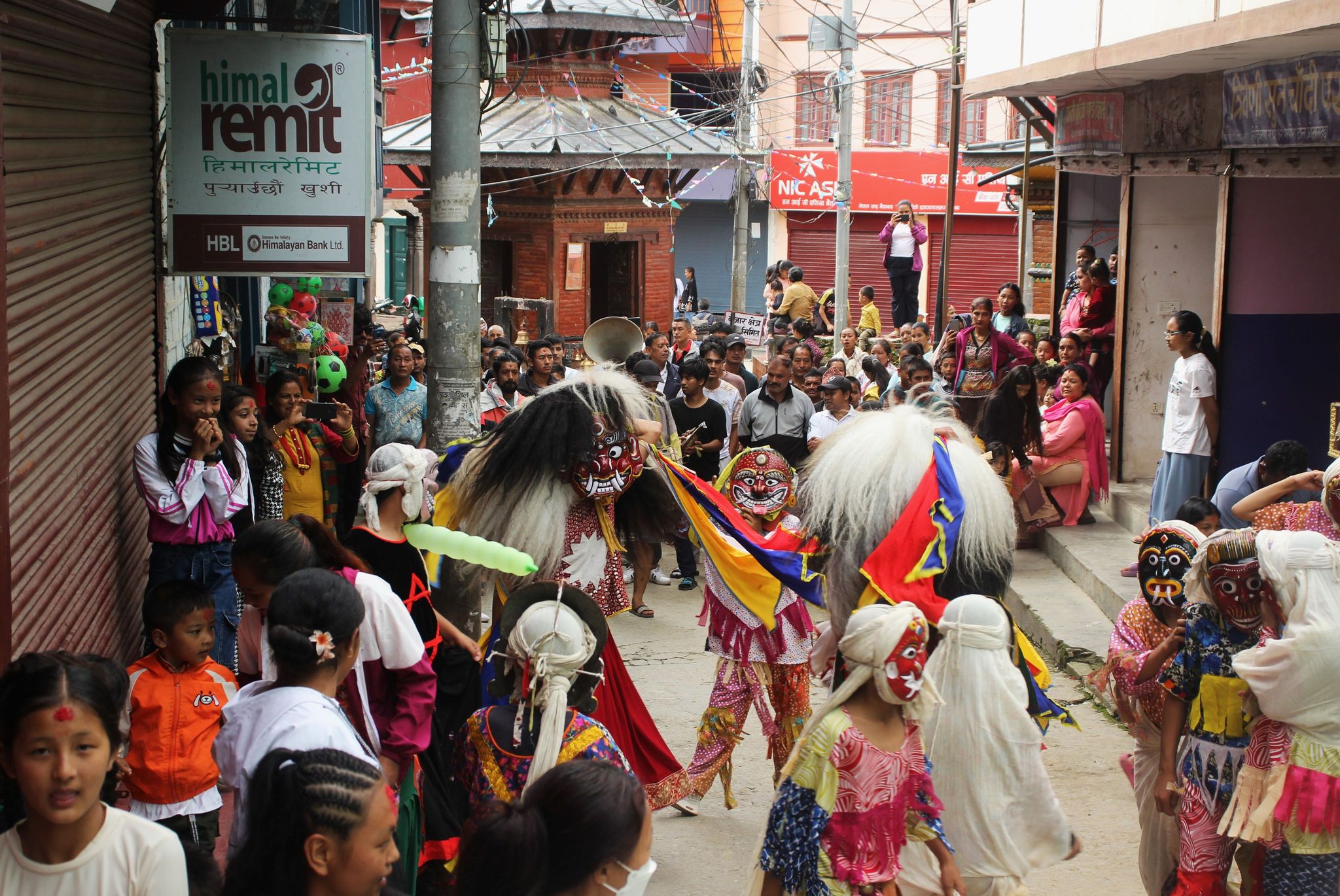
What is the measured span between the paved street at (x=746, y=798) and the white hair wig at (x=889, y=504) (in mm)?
1327

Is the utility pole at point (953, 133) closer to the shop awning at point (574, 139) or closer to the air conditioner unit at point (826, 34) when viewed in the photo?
the air conditioner unit at point (826, 34)

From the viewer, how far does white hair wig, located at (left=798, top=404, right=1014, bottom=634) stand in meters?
5.00

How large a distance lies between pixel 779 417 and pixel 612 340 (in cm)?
140

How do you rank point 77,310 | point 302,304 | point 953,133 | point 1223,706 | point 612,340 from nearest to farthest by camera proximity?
point 1223,706, point 77,310, point 302,304, point 612,340, point 953,133

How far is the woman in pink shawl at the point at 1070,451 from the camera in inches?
418

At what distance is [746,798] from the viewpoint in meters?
6.39

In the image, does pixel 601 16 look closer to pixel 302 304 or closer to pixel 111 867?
pixel 302 304

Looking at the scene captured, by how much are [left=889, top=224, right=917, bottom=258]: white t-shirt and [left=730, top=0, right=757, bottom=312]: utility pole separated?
294 cm

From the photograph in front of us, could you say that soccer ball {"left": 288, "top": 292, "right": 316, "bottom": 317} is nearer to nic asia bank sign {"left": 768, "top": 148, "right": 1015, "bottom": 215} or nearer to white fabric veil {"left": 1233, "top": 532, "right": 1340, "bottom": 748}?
white fabric veil {"left": 1233, "top": 532, "right": 1340, "bottom": 748}

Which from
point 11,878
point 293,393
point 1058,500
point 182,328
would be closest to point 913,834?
point 11,878

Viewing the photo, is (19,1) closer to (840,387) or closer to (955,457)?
(955,457)

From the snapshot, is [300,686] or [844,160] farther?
[844,160]

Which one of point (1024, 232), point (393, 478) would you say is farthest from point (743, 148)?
point (393, 478)

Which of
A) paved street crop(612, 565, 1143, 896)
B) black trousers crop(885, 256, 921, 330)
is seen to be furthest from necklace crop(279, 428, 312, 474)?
black trousers crop(885, 256, 921, 330)
